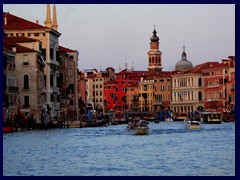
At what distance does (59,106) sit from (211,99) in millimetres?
35219

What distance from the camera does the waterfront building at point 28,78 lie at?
50438mm

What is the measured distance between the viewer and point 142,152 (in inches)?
1111

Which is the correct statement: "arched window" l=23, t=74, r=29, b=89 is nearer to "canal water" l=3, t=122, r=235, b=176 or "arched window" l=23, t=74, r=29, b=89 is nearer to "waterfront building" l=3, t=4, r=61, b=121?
"waterfront building" l=3, t=4, r=61, b=121

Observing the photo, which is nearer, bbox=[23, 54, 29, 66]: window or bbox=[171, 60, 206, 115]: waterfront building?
bbox=[23, 54, 29, 66]: window

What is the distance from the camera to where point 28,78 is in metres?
50.9

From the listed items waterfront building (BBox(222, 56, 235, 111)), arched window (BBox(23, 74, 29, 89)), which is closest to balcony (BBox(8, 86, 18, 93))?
arched window (BBox(23, 74, 29, 89))

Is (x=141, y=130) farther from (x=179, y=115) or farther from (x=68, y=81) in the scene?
(x=179, y=115)

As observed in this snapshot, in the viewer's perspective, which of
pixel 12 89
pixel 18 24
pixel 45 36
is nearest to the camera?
pixel 12 89

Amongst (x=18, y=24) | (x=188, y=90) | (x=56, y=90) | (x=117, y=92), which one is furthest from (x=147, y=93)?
(x=18, y=24)

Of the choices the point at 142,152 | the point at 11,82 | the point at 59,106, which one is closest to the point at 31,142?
the point at 142,152

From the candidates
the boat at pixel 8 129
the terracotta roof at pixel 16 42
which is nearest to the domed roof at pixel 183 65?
the terracotta roof at pixel 16 42

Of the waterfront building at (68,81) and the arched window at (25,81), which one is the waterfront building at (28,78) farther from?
the waterfront building at (68,81)

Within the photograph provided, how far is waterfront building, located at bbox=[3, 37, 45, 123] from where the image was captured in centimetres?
5044

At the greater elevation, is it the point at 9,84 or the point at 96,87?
the point at 96,87
